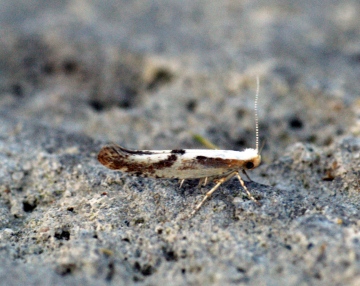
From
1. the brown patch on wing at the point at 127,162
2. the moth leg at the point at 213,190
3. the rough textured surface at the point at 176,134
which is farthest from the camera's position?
the brown patch on wing at the point at 127,162

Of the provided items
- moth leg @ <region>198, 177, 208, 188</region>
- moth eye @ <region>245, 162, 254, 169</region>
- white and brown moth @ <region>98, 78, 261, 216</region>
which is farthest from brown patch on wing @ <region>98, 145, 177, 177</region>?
moth eye @ <region>245, 162, 254, 169</region>

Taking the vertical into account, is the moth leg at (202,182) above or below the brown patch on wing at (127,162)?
below

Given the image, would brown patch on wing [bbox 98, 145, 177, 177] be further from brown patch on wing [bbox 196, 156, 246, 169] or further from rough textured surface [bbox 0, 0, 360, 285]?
brown patch on wing [bbox 196, 156, 246, 169]

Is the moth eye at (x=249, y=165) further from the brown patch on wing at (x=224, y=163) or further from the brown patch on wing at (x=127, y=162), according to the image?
the brown patch on wing at (x=127, y=162)

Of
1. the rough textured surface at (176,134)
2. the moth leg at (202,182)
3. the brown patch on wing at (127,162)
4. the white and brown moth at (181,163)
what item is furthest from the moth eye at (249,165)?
the brown patch on wing at (127,162)

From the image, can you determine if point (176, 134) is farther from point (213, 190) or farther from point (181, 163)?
point (213, 190)

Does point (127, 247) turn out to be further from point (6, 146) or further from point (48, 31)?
point (48, 31)

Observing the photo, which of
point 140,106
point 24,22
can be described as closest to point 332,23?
point 140,106

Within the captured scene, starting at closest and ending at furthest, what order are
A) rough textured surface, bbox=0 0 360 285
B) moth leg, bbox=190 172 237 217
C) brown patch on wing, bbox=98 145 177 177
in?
rough textured surface, bbox=0 0 360 285, moth leg, bbox=190 172 237 217, brown patch on wing, bbox=98 145 177 177
